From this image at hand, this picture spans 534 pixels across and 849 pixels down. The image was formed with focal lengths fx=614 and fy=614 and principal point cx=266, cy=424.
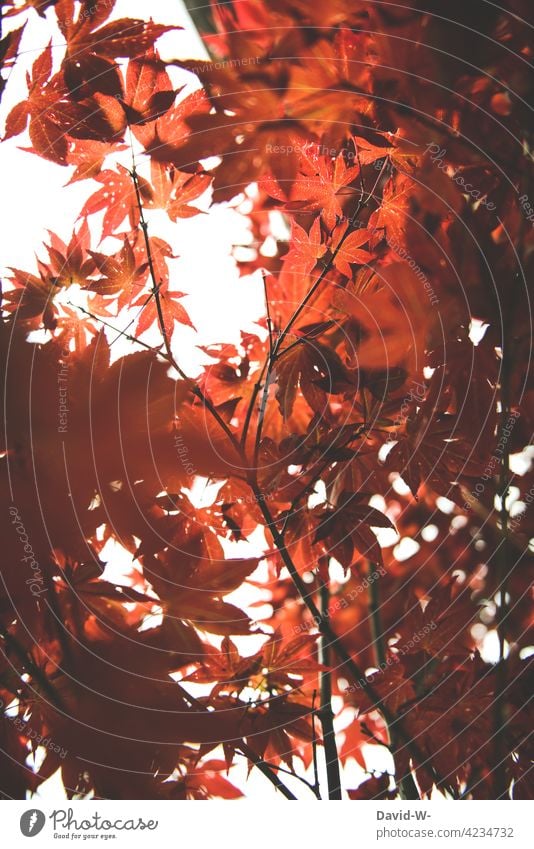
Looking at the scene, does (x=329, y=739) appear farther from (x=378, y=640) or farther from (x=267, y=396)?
(x=267, y=396)

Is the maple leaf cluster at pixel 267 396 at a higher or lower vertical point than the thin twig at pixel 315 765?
higher

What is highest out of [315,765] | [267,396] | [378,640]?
[267,396]

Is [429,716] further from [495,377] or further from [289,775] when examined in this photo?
[495,377]

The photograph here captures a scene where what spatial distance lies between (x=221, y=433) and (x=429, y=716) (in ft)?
1.10

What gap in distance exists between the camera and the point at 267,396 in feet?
2.04

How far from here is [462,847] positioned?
0.51 metres

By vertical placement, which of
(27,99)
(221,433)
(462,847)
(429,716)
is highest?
(27,99)

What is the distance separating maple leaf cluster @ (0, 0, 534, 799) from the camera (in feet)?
1.79

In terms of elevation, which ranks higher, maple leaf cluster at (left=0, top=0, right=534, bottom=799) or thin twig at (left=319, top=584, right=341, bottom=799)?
maple leaf cluster at (left=0, top=0, right=534, bottom=799)

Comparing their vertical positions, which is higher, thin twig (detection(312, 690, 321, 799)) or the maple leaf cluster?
the maple leaf cluster

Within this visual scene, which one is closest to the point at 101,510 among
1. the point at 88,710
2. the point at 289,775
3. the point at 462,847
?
the point at 88,710

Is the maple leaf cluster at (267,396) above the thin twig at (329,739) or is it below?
above

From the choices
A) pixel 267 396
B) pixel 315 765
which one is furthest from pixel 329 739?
pixel 267 396

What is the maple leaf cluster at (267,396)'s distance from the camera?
Result: 0.55 meters
